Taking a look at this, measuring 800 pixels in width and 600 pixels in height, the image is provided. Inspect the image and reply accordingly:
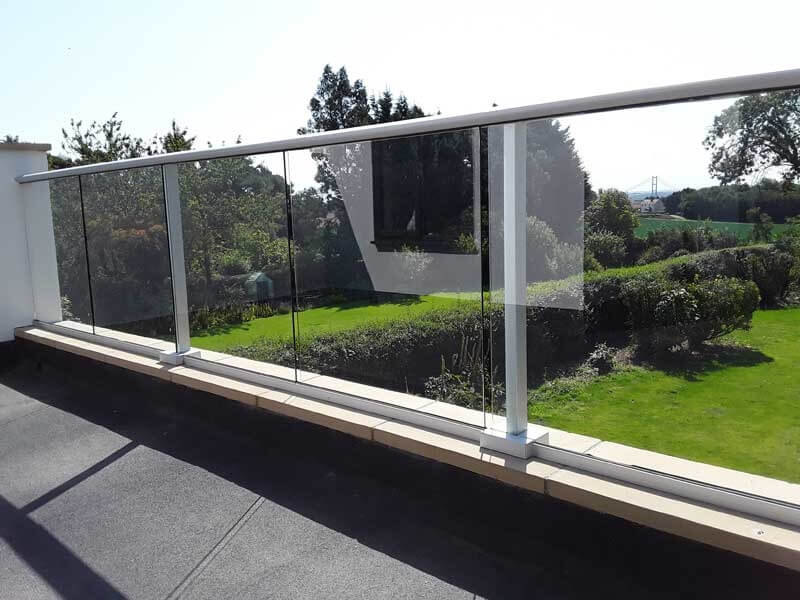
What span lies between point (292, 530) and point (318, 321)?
120cm

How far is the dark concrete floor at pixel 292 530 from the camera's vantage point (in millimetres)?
2248

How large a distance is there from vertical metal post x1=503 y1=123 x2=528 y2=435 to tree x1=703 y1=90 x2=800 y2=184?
2.44 ft

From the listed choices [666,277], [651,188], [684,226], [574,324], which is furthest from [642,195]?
[574,324]

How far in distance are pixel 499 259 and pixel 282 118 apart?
2241 cm

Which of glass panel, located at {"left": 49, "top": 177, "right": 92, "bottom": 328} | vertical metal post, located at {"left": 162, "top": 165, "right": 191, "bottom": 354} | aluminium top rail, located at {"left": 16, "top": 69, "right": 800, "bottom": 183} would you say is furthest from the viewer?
glass panel, located at {"left": 49, "top": 177, "right": 92, "bottom": 328}

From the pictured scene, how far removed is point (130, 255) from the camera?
190 inches

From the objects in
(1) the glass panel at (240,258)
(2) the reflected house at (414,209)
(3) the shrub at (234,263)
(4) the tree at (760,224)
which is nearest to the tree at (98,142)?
(1) the glass panel at (240,258)

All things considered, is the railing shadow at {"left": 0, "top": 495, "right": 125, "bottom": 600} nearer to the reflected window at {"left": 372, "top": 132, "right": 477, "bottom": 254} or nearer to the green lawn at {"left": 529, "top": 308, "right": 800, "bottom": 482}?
the reflected window at {"left": 372, "top": 132, "right": 477, "bottom": 254}

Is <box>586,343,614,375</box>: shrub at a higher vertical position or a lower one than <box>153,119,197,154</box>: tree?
lower

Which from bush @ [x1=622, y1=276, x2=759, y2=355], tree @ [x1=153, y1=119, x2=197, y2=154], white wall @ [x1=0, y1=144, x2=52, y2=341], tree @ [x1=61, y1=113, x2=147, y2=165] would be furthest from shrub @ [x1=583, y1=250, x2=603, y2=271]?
tree @ [x1=61, y1=113, x2=147, y2=165]

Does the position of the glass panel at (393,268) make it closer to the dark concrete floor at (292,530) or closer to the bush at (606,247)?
the dark concrete floor at (292,530)

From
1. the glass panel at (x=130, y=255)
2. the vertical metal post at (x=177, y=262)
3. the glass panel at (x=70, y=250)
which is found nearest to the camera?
the vertical metal post at (x=177, y=262)

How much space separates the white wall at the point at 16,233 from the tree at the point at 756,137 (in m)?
5.48

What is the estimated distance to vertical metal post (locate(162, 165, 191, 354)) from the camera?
4.34 m
